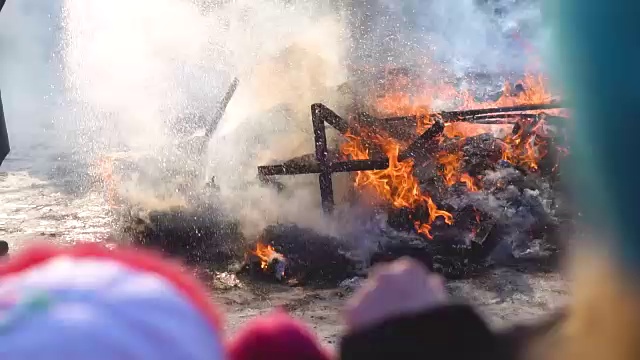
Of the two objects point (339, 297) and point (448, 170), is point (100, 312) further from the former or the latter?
point (448, 170)

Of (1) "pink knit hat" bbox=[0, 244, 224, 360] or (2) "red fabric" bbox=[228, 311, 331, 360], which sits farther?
(2) "red fabric" bbox=[228, 311, 331, 360]

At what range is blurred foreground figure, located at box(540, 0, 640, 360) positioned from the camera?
4.12 ft

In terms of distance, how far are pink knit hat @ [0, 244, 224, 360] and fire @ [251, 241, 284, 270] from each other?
4.92m

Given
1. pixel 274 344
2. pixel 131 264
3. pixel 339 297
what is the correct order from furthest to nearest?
pixel 339 297 < pixel 274 344 < pixel 131 264

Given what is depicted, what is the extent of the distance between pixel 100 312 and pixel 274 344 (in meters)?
0.53

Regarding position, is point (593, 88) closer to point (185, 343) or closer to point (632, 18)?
point (632, 18)

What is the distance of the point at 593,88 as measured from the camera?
1.32m

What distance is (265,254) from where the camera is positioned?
6.05 metres

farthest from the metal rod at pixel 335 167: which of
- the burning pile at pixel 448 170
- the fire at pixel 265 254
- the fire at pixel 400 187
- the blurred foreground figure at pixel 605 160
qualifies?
the blurred foreground figure at pixel 605 160

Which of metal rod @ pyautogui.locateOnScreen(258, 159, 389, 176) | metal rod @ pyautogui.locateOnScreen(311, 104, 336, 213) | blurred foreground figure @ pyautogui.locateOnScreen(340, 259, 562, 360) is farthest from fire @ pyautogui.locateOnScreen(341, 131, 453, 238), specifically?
blurred foreground figure @ pyautogui.locateOnScreen(340, 259, 562, 360)

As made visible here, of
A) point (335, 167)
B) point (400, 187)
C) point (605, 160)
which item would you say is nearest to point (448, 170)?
point (400, 187)

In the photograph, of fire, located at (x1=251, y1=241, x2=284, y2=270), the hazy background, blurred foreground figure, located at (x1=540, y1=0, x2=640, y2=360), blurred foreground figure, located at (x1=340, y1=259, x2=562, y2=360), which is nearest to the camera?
blurred foreground figure, located at (x1=340, y1=259, x2=562, y2=360)

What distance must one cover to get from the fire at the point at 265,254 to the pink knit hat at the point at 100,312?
492 centimetres

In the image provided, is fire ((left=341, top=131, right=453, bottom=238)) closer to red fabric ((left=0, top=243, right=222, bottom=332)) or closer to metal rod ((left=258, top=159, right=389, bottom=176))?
metal rod ((left=258, top=159, right=389, bottom=176))
